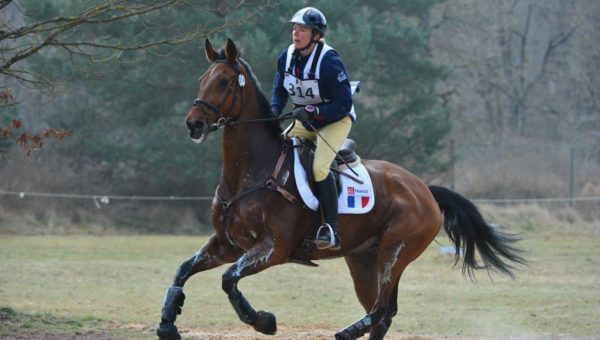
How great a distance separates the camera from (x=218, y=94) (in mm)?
7867

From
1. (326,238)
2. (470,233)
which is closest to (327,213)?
(326,238)

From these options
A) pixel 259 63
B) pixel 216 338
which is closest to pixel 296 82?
pixel 216 338

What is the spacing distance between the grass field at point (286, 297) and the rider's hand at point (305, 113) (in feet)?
9.64

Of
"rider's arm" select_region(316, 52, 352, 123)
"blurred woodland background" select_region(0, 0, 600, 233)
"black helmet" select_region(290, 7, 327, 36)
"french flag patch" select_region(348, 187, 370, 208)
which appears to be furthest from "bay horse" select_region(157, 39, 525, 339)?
"blurred woodland background" select_region(0, 0, 600, 233)

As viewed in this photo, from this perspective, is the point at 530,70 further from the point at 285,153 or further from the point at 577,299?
the point at 285,153

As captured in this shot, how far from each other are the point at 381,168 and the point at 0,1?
14.8 ft

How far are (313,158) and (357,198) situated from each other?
684mm

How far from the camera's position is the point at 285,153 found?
839 cm

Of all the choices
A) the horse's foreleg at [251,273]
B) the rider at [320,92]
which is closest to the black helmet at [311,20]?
the rider at [320,92]

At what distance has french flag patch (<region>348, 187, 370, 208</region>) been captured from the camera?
28.7 feet

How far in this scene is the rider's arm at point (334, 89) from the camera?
326 inches

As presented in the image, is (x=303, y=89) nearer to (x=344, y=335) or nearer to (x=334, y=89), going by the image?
(x=334, y=89)

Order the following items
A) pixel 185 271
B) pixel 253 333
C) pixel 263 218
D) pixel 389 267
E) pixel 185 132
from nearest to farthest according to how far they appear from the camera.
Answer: pixel 263 218, pixel 185 271, pixel 389 267, pixel 253 333, pixel 185 132

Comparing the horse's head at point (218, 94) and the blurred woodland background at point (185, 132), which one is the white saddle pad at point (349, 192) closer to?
the horse's head at point (218, 94)
